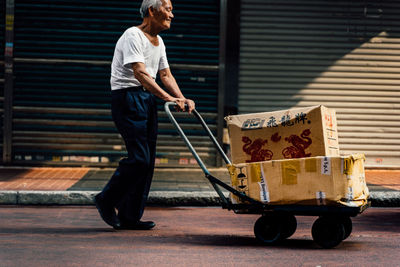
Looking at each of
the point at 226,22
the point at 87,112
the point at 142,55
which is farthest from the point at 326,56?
the point at 142,55

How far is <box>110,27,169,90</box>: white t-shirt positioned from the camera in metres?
5.95

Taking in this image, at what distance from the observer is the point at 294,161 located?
210 inches

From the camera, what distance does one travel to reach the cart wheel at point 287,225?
18.3 feet

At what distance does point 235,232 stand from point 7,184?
3.84m

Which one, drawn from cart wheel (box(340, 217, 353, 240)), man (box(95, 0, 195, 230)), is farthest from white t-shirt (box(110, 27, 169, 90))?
cart wheel (box(340, 217, 353, 240))

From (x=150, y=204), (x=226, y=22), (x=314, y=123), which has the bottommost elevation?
(x=150, y=204)

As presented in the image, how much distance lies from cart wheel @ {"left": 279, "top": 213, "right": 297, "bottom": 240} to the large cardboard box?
457 mm

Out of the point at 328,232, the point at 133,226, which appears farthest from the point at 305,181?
the point at 133,226

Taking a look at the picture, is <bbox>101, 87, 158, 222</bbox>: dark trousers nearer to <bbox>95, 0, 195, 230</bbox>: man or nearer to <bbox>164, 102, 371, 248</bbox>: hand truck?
<bbox>95, 0, 195, 230</bbox>: man

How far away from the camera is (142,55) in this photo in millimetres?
5980

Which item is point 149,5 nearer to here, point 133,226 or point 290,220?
point 133,226

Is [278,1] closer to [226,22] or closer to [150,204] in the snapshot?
[226,22]

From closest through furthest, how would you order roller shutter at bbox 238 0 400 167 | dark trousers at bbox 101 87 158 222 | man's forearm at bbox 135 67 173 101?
man's forearm at bbox 135 67 173 101, dark trousers at bbox 101 87 158 222, roller shutter at bbox 238 0 400 167

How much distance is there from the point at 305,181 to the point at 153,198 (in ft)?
11.2
